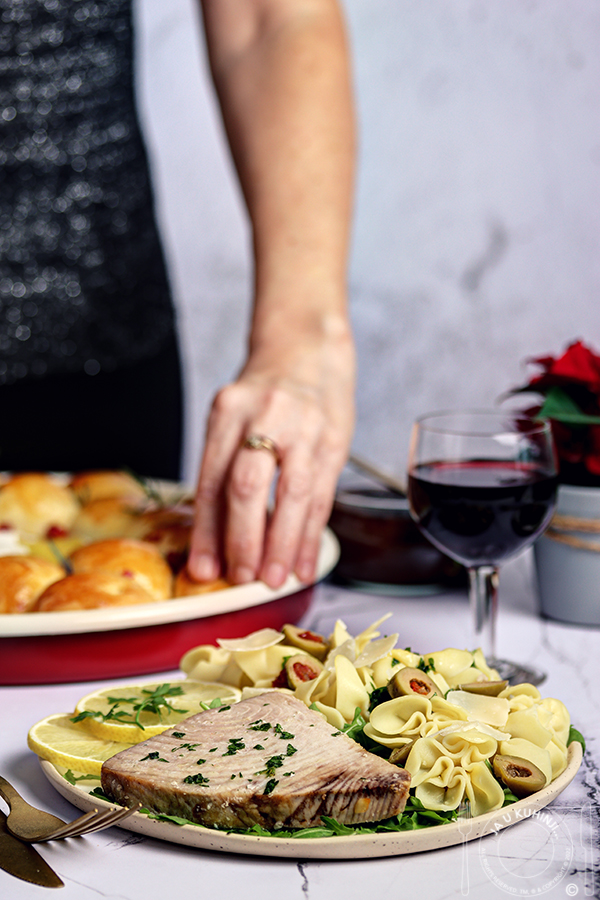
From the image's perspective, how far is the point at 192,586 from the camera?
120 cm

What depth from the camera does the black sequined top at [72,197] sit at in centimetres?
165

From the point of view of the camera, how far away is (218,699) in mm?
820

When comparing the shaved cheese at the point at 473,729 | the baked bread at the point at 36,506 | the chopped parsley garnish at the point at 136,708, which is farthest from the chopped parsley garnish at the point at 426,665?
the baked bread at the point at 36,506

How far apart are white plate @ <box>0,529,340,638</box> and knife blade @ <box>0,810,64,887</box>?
32 centimetres

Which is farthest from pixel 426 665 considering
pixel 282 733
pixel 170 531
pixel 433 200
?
pixel 433 200

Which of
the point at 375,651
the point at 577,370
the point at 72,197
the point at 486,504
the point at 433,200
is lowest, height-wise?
the point at 375,651

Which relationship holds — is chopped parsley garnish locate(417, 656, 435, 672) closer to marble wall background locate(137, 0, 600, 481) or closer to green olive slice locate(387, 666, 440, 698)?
green olive slice locate(387, 666, 440, 698)

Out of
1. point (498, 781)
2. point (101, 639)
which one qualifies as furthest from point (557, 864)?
point (101, 639)

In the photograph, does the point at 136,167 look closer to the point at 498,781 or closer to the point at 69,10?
the point at 69,10

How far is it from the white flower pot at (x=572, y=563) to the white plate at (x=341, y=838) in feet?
1.86

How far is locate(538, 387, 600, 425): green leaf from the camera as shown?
3.95 feet

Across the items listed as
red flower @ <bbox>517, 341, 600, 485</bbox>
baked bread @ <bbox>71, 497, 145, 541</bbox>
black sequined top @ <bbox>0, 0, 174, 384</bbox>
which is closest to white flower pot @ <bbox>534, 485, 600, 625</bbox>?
red flower @ <bbox>517, 341, 600, 485</bbox>

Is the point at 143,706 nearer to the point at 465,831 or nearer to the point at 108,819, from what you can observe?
the point at 108,819

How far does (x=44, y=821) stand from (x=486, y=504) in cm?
56
